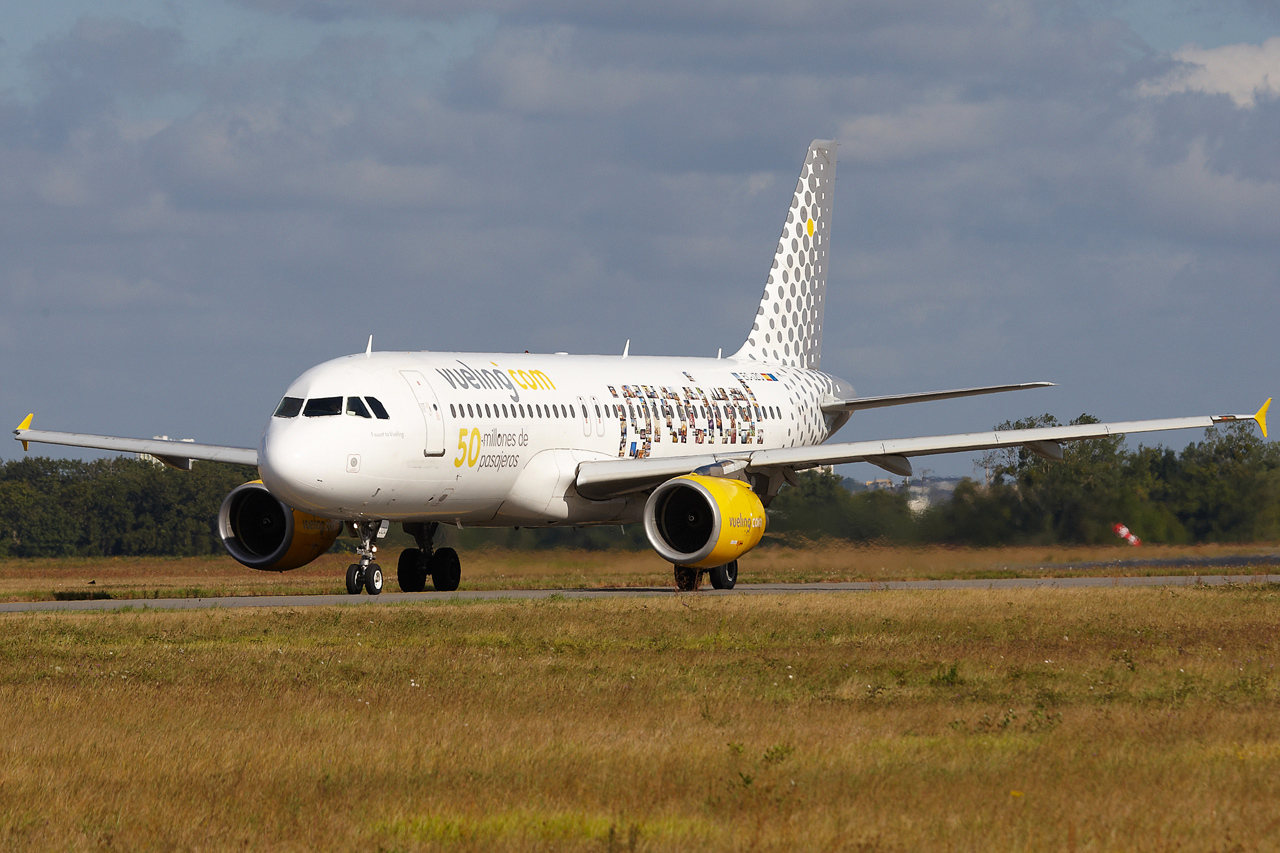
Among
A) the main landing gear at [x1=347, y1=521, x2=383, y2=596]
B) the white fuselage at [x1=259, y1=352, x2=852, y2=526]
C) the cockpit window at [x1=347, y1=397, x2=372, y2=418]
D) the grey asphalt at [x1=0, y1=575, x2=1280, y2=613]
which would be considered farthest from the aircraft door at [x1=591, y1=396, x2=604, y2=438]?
the cockpit window at [x1=347, y1=397, x2=372, y2=418]

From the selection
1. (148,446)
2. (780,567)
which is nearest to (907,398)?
(780,567)

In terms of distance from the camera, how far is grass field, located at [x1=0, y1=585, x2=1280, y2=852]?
8695 mm

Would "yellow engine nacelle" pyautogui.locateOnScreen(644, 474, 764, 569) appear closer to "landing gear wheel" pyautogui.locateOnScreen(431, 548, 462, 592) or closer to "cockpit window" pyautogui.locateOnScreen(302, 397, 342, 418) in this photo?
"landing gear wheel" pyautogui.locateOnScreen(431, 548, 462, 592)

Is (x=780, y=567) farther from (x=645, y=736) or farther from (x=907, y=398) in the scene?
(x=645, y=736)

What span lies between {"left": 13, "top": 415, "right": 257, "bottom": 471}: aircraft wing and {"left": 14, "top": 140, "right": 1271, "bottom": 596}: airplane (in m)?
0.04

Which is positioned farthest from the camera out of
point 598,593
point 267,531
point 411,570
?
point 411,570

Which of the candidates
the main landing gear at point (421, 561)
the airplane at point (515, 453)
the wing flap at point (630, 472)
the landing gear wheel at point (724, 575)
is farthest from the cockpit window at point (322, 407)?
the landing gear wheel at point (724, 575)

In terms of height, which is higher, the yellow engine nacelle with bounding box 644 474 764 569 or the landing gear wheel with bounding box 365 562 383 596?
the yellow engine nacelle with bounding box 644 474 764 569

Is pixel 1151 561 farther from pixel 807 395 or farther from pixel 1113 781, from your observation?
pixel 1113 781

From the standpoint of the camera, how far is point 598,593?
2916cm

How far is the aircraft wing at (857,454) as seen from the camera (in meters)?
29.3

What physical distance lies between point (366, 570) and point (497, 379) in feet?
13.4

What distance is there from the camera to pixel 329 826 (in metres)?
8.78

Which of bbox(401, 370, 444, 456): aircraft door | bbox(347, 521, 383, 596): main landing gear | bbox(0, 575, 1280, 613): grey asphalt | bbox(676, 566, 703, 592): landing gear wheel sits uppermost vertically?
bbox(401, 370, 444, 456): aircraft door
